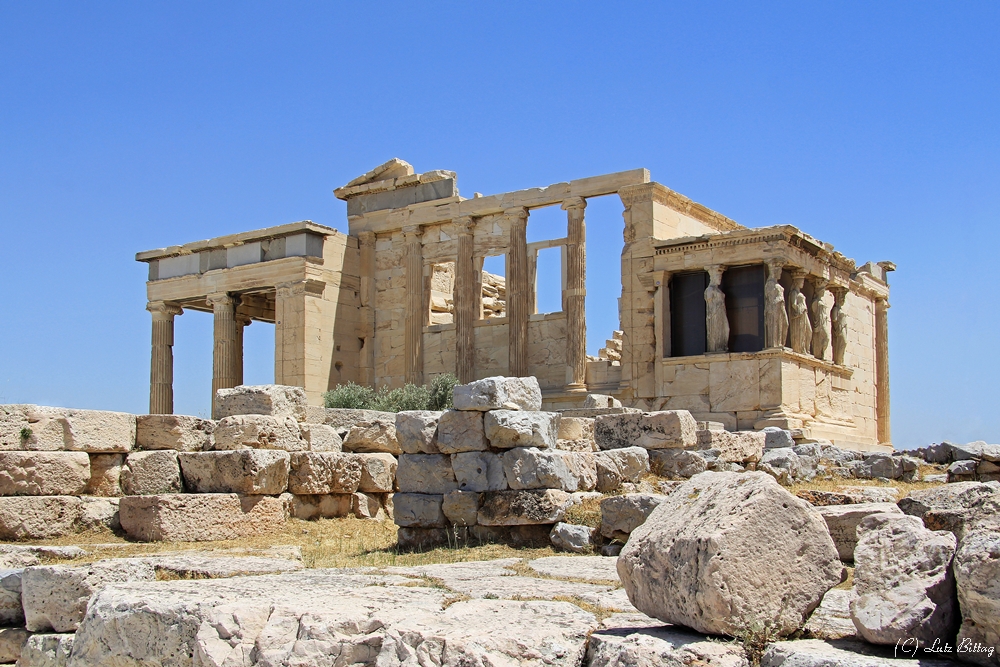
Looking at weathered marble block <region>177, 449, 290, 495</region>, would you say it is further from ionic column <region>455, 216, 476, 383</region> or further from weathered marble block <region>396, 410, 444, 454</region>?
ionic column <region>455, 216, 476, 383</region>

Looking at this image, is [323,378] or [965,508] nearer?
[965,508]

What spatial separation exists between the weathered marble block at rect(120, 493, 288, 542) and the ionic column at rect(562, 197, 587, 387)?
12.1m

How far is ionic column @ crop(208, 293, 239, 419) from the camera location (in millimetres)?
25422

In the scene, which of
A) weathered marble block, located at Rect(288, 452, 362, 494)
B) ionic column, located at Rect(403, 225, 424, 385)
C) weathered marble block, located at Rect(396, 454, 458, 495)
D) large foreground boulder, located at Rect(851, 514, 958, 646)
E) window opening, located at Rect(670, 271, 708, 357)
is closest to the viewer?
large foreground boulder, located at Rect(851, 514, 958, 646)

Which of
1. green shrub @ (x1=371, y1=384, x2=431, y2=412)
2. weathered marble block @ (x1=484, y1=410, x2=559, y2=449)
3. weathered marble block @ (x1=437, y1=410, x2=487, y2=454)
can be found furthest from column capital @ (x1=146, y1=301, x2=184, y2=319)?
weathered marble block @ (x1=484, y1=410, x2=559, y2=449)

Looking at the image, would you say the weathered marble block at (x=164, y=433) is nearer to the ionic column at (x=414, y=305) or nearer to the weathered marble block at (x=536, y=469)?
the weathered marble block at (x=536, y=469)

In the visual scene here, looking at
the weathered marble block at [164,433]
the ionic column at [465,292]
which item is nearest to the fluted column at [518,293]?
the ionic column at [465,292]

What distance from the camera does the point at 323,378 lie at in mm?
24219

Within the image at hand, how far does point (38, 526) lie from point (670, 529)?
715cm

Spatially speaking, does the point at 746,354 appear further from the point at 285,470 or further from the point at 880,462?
the point at 285,470

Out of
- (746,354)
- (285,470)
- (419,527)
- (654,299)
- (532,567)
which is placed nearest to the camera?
(532,567)

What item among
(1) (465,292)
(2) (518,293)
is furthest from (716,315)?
(1) (465,292)

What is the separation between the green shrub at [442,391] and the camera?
21.8m

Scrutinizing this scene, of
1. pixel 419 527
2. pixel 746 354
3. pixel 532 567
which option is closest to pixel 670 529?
pixel 532 567
